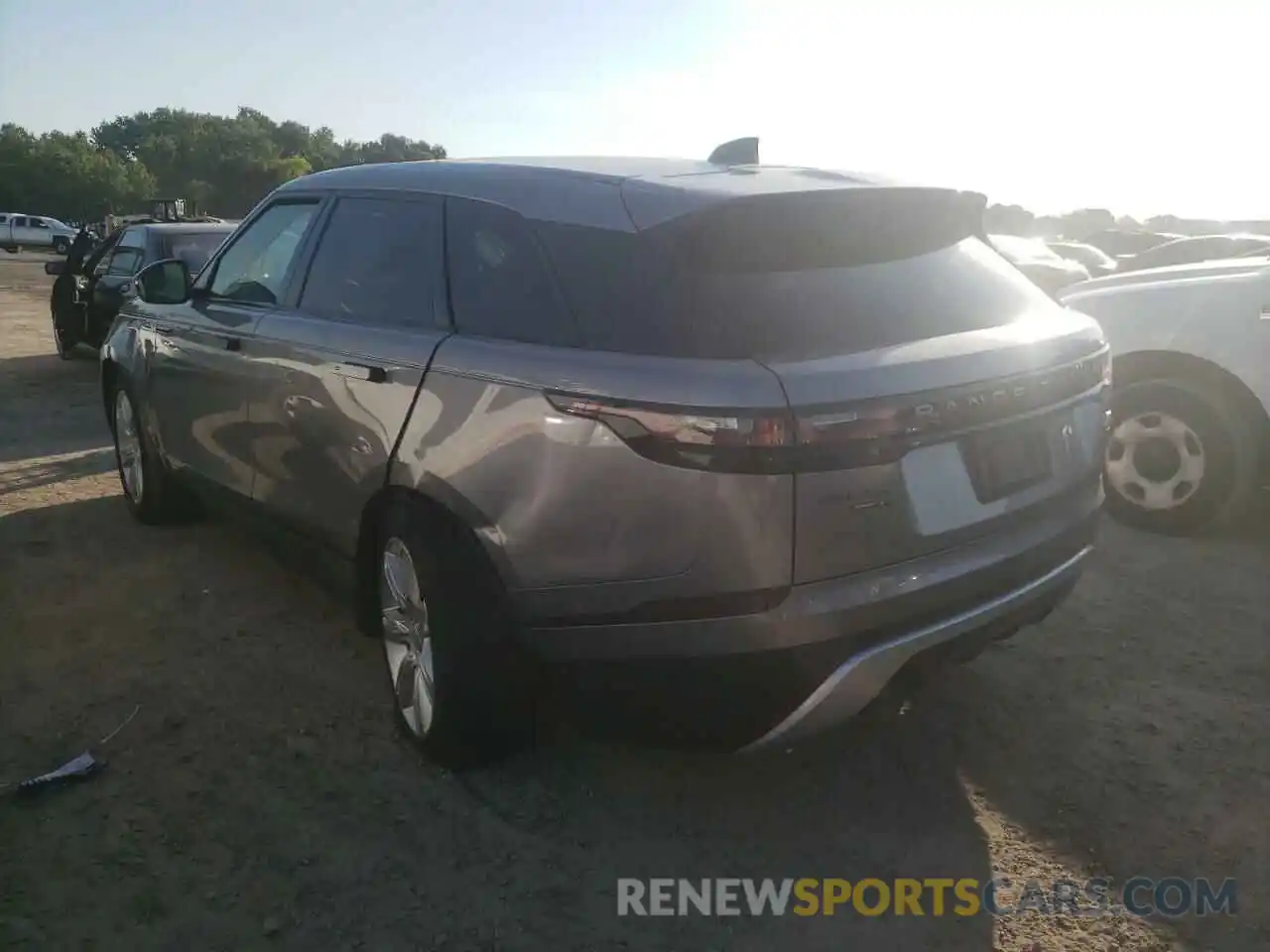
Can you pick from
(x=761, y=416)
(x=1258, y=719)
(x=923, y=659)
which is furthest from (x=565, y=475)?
(x=1258, y=719)

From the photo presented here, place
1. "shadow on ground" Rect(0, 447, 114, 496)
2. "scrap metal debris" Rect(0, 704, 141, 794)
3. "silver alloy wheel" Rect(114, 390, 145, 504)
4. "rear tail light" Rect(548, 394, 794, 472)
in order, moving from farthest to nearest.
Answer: "shadow on ground" Rect(0, 447, 114, 496) → "silver alloy wheel" Rect(114, 390, 145, 504) → "scrap metal debris" Rect(0, 704, 141, 794) → "rear tail light" Rect(548, 394, 794, 472)

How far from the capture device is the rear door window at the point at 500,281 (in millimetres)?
2664

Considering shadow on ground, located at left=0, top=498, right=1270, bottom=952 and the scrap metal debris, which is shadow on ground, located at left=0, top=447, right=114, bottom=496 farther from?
the scrap metal debris

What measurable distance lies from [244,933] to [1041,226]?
38.1 meters

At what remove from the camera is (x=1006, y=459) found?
2688 millimetres

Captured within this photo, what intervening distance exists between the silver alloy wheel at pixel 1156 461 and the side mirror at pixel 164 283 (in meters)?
4.37

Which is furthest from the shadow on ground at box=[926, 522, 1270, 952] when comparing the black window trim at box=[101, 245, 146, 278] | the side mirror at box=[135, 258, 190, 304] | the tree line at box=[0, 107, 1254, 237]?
the tree line at box=[0, 107, 1254, 237]

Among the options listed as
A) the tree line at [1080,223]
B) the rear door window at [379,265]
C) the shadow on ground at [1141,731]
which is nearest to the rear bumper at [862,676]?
the shadow on ground at [1141,731]

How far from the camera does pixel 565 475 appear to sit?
8.09ft

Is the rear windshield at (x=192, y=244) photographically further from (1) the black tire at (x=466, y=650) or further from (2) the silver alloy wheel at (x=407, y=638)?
(1) the black tire at (x=466, y=650)

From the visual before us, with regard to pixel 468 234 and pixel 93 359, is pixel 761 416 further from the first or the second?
pixel 93 359

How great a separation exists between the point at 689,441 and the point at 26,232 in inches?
2033

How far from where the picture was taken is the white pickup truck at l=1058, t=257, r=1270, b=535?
4895mm

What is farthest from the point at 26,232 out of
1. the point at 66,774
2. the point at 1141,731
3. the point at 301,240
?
the point at 1141,731
